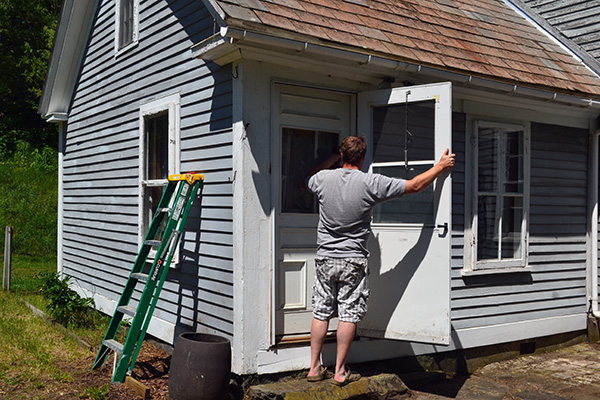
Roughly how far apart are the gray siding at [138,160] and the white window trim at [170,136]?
0.33 ft

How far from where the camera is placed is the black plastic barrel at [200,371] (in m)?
4.93

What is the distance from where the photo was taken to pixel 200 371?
16.2 feet

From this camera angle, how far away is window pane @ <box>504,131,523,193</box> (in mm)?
7305

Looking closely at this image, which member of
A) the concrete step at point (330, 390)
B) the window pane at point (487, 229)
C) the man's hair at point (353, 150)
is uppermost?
the man's hair at point (353, 150)

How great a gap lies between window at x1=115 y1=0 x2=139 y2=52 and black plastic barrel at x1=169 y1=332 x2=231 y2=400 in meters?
4.38

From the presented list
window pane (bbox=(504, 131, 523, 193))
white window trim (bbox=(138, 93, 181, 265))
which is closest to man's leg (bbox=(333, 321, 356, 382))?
white window trim (bbox=(138, 93, 181, 265))

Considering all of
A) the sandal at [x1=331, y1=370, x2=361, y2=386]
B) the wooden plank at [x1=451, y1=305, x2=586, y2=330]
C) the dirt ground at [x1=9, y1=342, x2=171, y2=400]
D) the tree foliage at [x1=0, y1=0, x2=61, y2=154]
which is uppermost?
the tree foliage at [x1=0, y1=0, x2=61, y2=154]

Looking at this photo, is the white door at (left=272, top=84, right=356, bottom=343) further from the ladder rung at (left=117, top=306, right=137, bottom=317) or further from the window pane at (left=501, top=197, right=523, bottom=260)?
the window pane at (left=501, top=197, right=523, bottom=260)

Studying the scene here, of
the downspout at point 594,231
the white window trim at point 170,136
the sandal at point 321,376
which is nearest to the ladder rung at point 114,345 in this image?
the white window trim at point 170,136

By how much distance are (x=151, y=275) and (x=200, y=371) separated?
1.09m

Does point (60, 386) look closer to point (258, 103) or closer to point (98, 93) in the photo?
point (258, 103)

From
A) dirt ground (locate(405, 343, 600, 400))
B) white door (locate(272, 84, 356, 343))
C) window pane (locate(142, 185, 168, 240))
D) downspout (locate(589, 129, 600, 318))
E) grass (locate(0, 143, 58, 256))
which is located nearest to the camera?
white door (locate(272, 84, 356, 343))

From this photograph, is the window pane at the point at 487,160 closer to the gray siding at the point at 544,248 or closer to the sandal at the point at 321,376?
the gray siding at the point at 544,248

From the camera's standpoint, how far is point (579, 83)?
7492 mm
